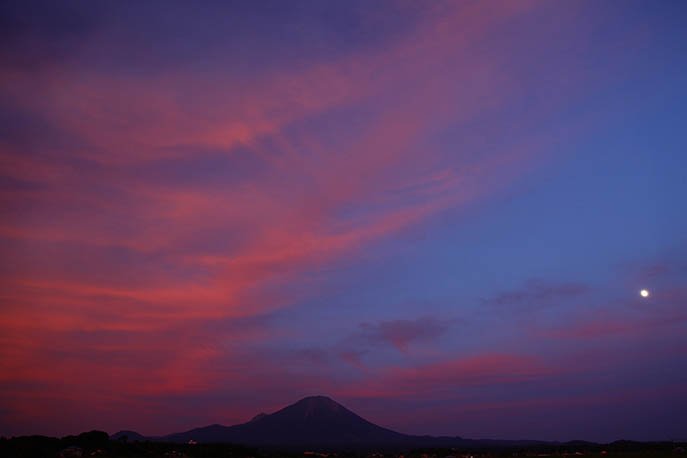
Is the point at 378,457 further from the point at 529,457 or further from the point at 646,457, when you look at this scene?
the point at 646,457

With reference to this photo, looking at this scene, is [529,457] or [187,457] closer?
[187,457]

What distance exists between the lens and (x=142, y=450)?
52562mm

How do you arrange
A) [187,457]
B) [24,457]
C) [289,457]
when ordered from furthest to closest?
[289,457]
[187,457]
[24,457]

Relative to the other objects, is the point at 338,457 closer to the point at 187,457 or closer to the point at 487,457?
the point at 487,457

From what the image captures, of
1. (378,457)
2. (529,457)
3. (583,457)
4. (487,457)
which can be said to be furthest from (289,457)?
(583,457)

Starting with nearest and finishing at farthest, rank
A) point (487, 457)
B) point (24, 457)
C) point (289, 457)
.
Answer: point (24, 457) → point (487, 457) → point (289, 457)

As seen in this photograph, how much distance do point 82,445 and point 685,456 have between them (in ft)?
183

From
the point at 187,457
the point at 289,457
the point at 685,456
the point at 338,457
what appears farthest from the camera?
the point at 338,457

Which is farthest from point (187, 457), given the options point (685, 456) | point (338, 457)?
point (685, 456)

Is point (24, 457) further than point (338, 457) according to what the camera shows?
No

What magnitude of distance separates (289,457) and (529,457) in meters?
25.5

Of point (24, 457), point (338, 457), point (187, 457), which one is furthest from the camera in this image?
point (338, 457)

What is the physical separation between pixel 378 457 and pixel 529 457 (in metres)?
17.9

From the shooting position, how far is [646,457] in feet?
178
